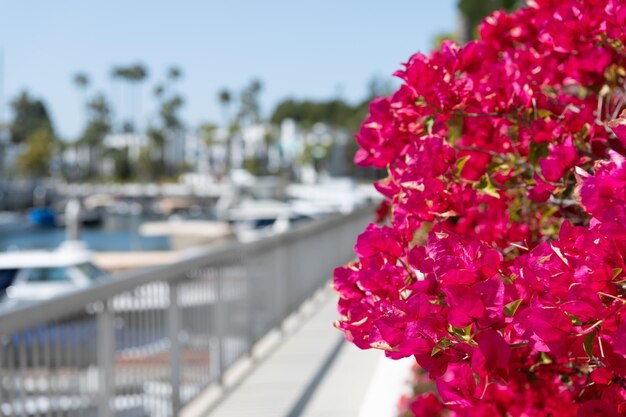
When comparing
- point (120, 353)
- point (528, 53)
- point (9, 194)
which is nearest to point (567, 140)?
point (528, 53)

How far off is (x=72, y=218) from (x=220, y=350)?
22484mm

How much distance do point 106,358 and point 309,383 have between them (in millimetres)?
2298

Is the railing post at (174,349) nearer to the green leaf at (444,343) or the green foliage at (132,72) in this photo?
the green leaf at (444,343)

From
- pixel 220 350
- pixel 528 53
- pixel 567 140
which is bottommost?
pixel 220 350

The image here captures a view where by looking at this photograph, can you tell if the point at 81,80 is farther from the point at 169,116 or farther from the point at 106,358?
the point at 106,358

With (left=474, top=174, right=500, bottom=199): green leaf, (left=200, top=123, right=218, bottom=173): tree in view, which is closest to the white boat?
(left=474, top=174, right=500, bottom=199): green leaf

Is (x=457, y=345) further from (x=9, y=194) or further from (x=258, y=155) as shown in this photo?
(x=258, y=155)

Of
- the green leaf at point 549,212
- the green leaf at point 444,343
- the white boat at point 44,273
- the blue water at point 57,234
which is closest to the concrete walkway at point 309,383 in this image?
the green leaf at point 549,212

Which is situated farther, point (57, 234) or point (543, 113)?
point (57, 234)

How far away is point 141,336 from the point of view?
4688 mm

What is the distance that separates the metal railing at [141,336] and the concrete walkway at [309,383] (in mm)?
212

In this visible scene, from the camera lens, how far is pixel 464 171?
1952mm

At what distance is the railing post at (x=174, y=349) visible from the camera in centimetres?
511

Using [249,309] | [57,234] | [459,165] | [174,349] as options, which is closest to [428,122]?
[459,165]
